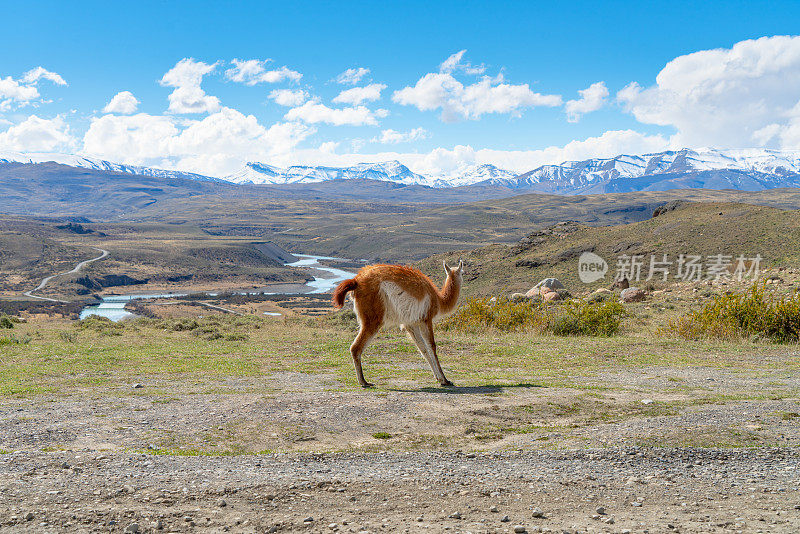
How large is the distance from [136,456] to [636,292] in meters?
32.1

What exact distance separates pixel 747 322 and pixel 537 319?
5992mm

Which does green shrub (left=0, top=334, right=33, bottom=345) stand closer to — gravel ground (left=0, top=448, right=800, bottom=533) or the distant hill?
gravel ground (left=0, top=448, right=800, bottom=533)

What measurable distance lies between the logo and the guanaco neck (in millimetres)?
39335

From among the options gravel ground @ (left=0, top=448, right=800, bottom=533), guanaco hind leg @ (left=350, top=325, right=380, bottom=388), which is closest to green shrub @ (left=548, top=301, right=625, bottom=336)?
guanaco hind leg @ (left=350, top=325, right=380, bottom=388)

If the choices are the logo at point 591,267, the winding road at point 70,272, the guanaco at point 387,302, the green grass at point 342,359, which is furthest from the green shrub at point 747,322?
the winding road at point 70,272

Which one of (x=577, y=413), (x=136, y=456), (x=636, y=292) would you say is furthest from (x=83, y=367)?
(x=636, y=292)

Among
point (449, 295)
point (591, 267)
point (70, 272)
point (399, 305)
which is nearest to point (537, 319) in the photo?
point (449, 295)

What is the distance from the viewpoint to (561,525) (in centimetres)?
446

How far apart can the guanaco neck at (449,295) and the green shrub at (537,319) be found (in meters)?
8.66

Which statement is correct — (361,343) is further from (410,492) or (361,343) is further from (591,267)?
(591,267)

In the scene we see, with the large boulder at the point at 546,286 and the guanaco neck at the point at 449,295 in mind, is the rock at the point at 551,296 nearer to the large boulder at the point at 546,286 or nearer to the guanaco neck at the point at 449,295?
the large boulder at the point at 546,286

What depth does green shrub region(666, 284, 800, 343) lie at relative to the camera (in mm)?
15664

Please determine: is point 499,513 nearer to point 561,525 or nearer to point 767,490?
point 561,525

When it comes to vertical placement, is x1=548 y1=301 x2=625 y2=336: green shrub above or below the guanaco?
below
